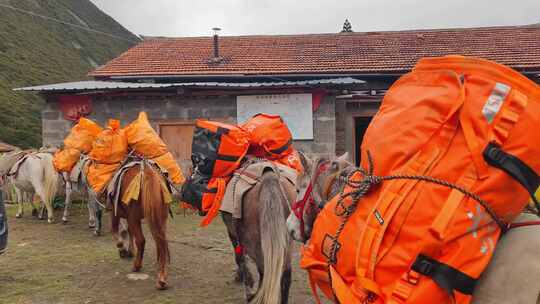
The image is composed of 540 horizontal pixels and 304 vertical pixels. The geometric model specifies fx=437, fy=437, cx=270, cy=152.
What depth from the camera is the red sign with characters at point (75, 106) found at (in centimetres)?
1070

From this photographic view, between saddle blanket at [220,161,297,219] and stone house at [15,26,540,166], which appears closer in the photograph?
saddle blanket at [220,161,297,219]

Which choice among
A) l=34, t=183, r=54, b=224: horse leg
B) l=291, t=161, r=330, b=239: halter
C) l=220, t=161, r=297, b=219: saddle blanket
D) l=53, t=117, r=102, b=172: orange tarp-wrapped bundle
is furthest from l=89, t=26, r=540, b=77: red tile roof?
l=291, t=161, r=330, b=239: halter

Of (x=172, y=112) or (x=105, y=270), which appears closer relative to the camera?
(x=105, y=270)

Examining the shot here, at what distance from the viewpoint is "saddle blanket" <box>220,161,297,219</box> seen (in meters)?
4.14

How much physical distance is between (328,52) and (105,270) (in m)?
10.6

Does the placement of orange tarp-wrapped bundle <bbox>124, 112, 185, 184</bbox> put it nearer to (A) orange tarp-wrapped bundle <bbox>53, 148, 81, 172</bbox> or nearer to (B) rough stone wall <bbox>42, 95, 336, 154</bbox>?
(A) orange tarp-wrapped bundle <bbox>53, 148, 81, 172</bbox>

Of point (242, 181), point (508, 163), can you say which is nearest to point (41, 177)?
point (242, 181)

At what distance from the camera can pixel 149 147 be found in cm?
564

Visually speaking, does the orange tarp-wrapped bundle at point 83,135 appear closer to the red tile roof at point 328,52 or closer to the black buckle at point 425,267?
the black buckle at point 425,267

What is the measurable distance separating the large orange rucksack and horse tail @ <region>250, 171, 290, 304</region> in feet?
5.71

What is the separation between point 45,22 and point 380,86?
5045cm

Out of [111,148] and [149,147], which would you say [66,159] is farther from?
[149,147]

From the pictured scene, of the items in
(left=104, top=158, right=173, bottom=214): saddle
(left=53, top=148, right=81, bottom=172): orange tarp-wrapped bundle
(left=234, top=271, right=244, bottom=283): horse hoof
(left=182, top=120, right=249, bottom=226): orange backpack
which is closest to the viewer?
(left=182, top=120, right=249, bottom=226): orange backpack

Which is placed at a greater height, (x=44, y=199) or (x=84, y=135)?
(x=84, y=135)
